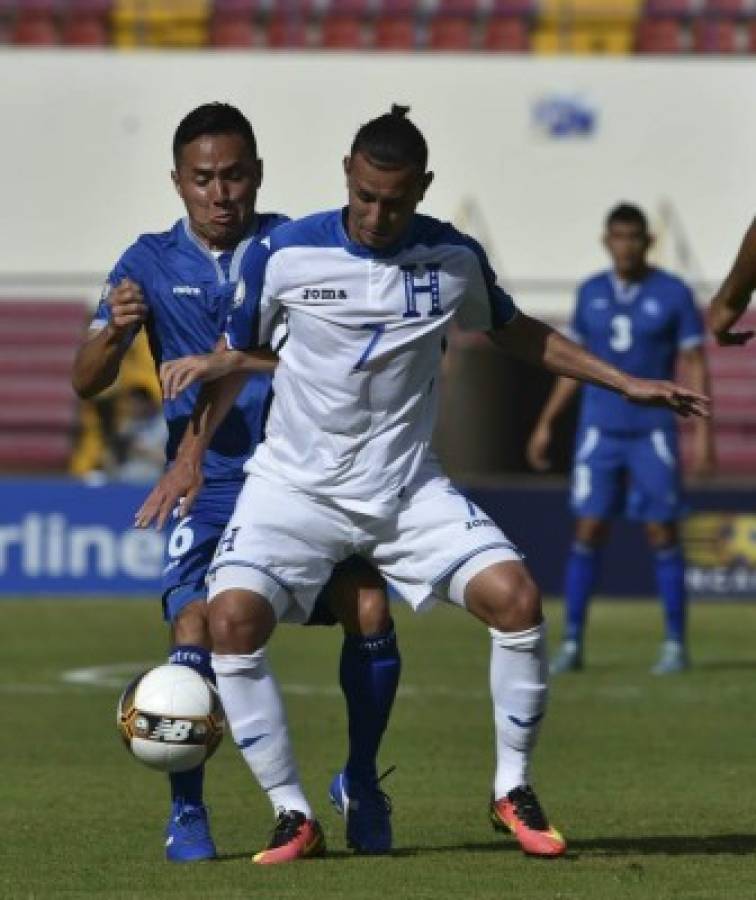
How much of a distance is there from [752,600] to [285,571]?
12.7 m

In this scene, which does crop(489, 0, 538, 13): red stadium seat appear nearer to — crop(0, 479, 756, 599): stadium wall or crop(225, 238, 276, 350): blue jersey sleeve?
crop(0, 479, 756, 599): stadium wall

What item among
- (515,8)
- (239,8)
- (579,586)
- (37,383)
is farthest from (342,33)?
(579,586)

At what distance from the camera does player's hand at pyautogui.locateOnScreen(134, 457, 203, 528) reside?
7035mm

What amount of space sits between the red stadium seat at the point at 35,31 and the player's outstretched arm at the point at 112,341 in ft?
66.9

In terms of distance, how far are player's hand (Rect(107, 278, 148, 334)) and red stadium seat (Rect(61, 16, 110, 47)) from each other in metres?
20.4

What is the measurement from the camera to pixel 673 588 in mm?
14000

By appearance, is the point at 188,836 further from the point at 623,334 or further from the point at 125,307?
the point at 623,334

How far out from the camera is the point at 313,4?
27.0m

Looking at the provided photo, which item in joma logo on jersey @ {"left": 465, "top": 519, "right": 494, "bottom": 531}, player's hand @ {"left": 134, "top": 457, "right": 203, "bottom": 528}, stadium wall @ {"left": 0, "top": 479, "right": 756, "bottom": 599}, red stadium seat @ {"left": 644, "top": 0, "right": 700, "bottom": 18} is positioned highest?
red stadium seat @ {"left": 644, "top": 0, "right": 700, "bottom": 18}

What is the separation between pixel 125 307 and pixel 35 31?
20632 millimetres

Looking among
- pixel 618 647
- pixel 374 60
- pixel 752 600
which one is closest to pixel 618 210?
pixel 618 647

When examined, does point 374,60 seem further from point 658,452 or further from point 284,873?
point 284,873

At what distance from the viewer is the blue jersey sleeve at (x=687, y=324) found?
13781 mm

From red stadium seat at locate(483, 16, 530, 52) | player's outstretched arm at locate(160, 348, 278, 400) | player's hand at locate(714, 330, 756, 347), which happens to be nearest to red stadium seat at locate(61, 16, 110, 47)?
red stadium seat at locate(483, 16, 530, 52)
